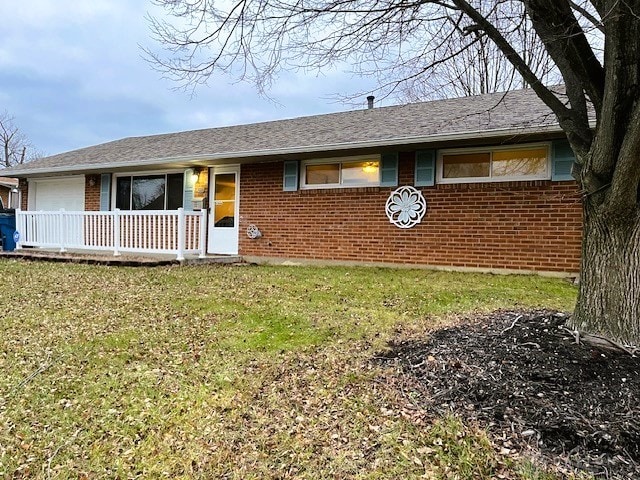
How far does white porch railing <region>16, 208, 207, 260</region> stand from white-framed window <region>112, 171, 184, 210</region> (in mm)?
1218

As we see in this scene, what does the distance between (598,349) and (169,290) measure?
4.76 metres

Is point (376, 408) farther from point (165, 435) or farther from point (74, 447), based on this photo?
point (74, 447)

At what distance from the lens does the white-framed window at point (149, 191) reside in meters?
10.8

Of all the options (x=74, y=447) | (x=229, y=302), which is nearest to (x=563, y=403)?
(x=74, y=447)

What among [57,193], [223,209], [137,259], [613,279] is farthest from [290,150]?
[57,193]

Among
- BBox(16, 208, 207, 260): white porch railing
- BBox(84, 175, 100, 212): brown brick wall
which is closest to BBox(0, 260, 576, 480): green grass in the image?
BBox(16, 208, 207, 260): white porch railing

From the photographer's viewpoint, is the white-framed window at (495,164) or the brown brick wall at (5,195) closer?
the white-framed window at (495,164)

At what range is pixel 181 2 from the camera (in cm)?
390

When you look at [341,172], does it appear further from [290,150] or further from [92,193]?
[92,193]

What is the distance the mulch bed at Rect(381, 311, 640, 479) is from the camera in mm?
2055

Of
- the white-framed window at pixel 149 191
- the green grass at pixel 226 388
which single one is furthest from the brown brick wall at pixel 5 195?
the green grass at pixel 226 388

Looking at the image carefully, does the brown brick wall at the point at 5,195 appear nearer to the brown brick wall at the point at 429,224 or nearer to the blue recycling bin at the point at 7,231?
the blue recycling bin at the point at 7,231

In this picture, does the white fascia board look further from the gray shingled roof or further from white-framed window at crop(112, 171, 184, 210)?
white-framed window at crop(112, 171, 184, 210)

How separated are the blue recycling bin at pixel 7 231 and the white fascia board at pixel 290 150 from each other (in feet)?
3.99
